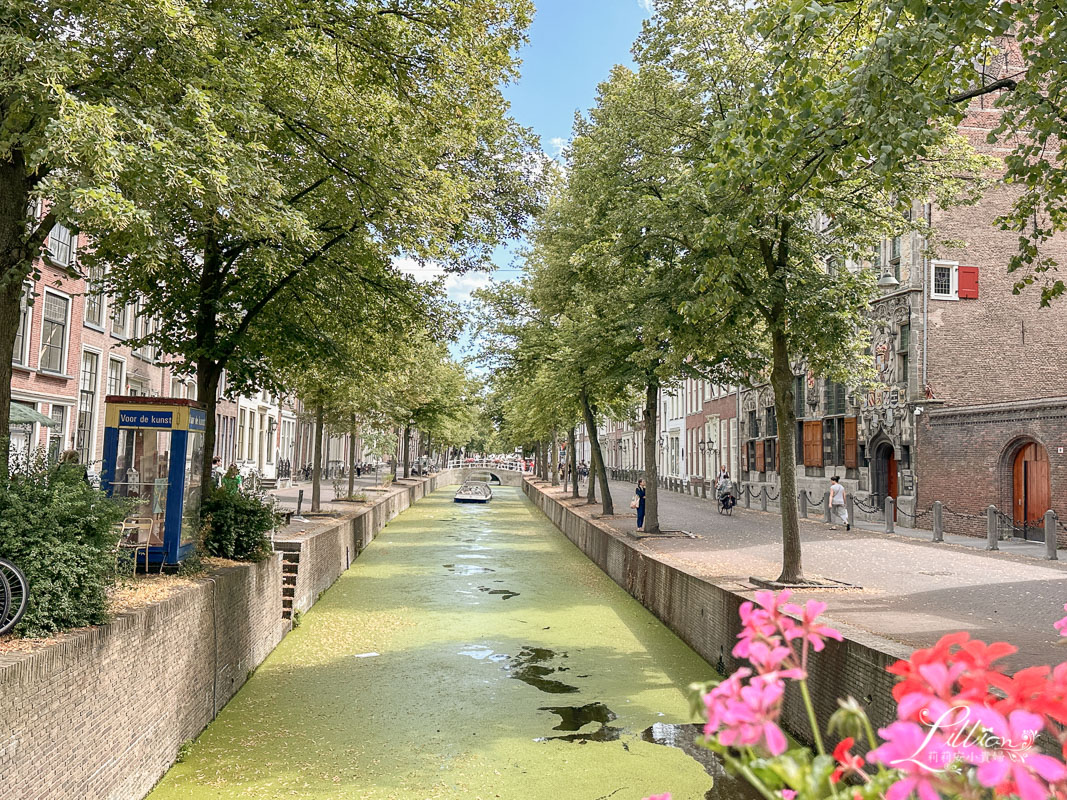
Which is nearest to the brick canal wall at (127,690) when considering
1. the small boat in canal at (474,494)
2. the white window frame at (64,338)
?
the white window frame at (64,338)

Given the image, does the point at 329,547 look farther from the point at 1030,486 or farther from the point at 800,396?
the point at 800,396

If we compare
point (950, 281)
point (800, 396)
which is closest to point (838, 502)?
point (950, 281)

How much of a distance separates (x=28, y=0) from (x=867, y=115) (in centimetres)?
673

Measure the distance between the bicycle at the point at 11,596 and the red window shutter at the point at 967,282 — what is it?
30002 mm

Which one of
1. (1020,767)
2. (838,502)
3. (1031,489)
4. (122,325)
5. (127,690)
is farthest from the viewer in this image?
(122,325)

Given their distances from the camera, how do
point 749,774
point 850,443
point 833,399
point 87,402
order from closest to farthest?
1. point 749,774
2. point 87,402
3. point 850,443
4. point 833,399

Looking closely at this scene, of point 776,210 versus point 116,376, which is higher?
point 776,210

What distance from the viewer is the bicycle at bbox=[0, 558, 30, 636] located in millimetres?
5965

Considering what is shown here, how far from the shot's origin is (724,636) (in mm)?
11164

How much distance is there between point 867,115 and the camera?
23.9 feet

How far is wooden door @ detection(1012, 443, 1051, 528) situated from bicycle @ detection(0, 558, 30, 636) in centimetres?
2366

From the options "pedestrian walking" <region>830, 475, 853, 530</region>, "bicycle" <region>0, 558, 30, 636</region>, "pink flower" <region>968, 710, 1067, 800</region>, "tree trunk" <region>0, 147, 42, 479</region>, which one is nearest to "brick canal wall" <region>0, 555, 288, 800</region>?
"bicycle" <region>0, 558, 30, 636</region>

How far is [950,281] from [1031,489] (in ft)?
28.6

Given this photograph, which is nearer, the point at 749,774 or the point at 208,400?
the point at 749,774
